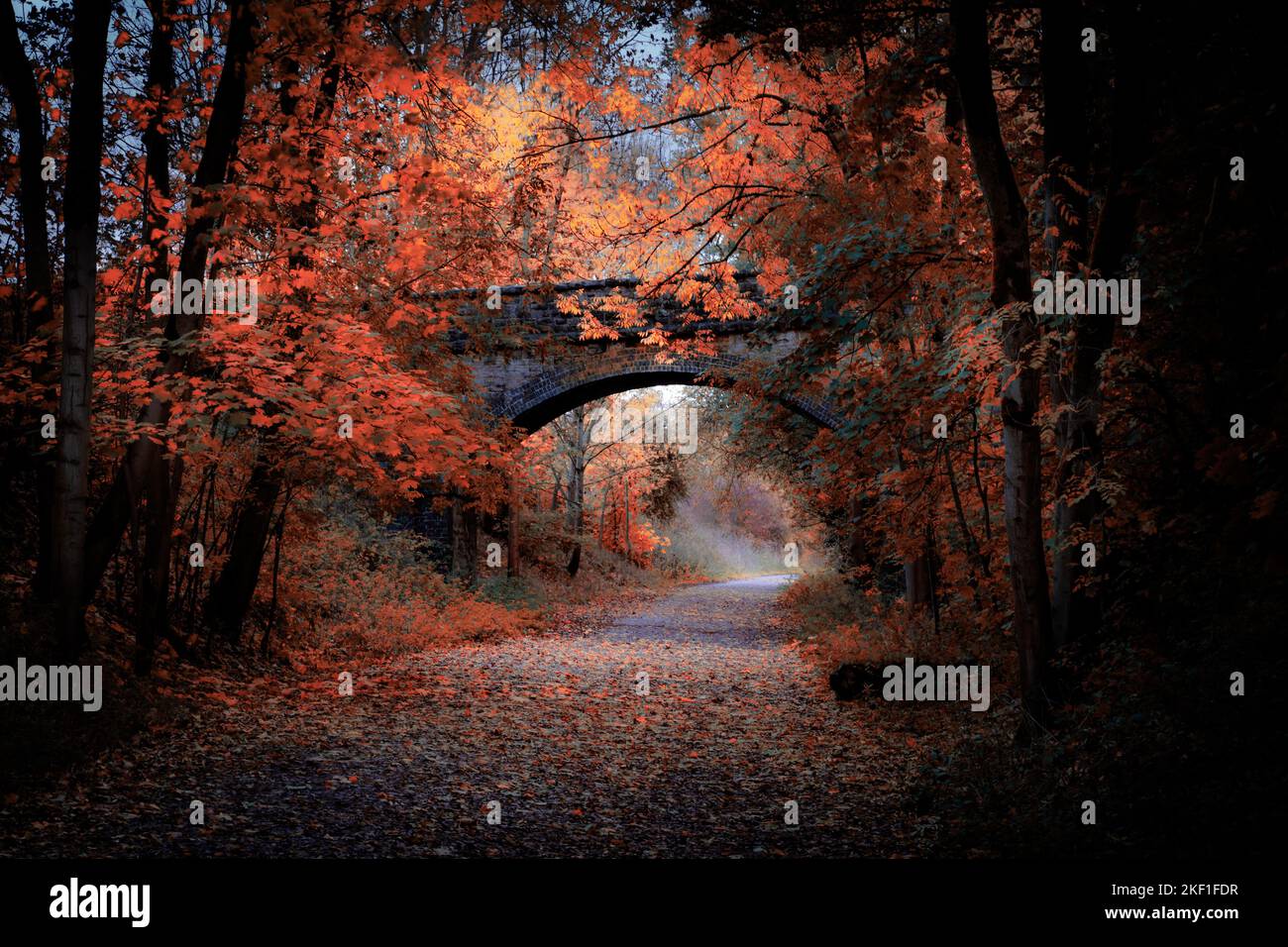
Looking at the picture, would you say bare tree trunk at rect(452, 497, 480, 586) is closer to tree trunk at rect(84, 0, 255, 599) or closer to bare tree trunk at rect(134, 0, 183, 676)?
bare tree trunk at rect(134, 0, 183, 676)

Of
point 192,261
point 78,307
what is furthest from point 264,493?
point 78,307

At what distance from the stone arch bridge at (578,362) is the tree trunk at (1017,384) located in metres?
8.15

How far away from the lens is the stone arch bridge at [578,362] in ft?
49.8

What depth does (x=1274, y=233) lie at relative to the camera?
456 cm

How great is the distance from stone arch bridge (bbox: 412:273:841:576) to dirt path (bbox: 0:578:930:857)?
706cm

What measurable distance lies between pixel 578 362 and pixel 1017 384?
11769 millimetres

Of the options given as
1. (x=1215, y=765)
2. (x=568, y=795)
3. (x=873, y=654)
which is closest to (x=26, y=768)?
(x=568, y=795)

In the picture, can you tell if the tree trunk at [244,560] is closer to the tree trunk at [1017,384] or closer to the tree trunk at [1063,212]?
the tree trunk at [1017,384]

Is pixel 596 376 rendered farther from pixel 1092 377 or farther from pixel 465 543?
pixel 1092 377

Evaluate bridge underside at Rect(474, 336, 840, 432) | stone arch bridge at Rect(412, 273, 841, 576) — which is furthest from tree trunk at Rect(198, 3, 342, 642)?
bridge underside at Rect(474, 336, 840, 432)

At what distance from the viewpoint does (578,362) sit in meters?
16.7

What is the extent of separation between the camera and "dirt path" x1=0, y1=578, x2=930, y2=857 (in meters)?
4.27

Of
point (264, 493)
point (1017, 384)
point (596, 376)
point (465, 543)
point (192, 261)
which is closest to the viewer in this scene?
point (1017, 384)
